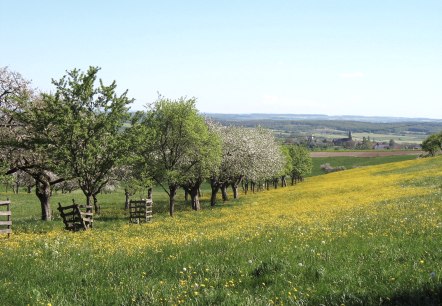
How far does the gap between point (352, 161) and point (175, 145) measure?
131808 millimetres

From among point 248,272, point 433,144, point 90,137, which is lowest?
point 433,144

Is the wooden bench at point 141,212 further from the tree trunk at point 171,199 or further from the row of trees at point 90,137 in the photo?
the tree trunk at point 171,199

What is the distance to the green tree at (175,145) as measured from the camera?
131 ft

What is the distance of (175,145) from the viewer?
135 feet

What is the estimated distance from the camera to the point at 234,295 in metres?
7.31

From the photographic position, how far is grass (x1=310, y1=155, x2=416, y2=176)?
147 meters

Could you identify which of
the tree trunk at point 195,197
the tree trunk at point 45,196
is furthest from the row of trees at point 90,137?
the tree trunk at point 195,197

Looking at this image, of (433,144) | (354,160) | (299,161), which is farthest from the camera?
(354,160)

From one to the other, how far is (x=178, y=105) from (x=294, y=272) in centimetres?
3281

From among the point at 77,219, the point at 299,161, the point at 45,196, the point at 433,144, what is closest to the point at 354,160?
the point at 433,144

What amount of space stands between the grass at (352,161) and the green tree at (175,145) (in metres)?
111

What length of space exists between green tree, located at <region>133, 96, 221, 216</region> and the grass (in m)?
111

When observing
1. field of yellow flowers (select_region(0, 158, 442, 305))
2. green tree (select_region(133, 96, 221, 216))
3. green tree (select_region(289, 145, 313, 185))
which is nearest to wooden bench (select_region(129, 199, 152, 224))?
green tree (select_region(133, 96, 221, 216))

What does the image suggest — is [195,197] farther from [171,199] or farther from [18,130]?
[18,130]
